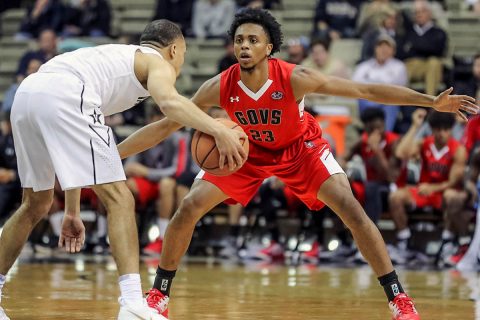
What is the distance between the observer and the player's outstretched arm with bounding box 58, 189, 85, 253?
5.91 metres

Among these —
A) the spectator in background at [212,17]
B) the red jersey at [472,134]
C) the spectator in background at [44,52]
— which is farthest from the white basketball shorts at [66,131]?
the spectator in background at [212,17]

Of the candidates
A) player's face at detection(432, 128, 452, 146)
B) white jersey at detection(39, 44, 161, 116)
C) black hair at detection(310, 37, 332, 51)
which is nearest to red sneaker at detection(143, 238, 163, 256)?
player's face at detection(432, 128, 452, 146)

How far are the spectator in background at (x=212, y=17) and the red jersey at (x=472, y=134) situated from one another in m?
5.00

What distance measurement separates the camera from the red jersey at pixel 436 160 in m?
11.3

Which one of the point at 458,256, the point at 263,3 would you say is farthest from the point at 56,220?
the point at 263,3

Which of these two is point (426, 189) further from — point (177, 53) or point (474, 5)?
point (177, 53)

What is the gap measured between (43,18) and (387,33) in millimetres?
5999

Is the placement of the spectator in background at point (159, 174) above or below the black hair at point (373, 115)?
below

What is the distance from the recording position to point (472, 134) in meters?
11.6

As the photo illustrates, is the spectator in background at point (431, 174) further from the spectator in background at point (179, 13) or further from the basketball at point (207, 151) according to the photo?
the basketball at point (207, 151)

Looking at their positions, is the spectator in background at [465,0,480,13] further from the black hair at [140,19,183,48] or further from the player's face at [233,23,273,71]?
the black hair at [140,19,183,48]

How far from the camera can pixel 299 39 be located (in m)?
14.4

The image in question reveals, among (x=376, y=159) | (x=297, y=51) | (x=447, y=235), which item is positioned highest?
(x=297, y=51)

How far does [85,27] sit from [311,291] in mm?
9203
